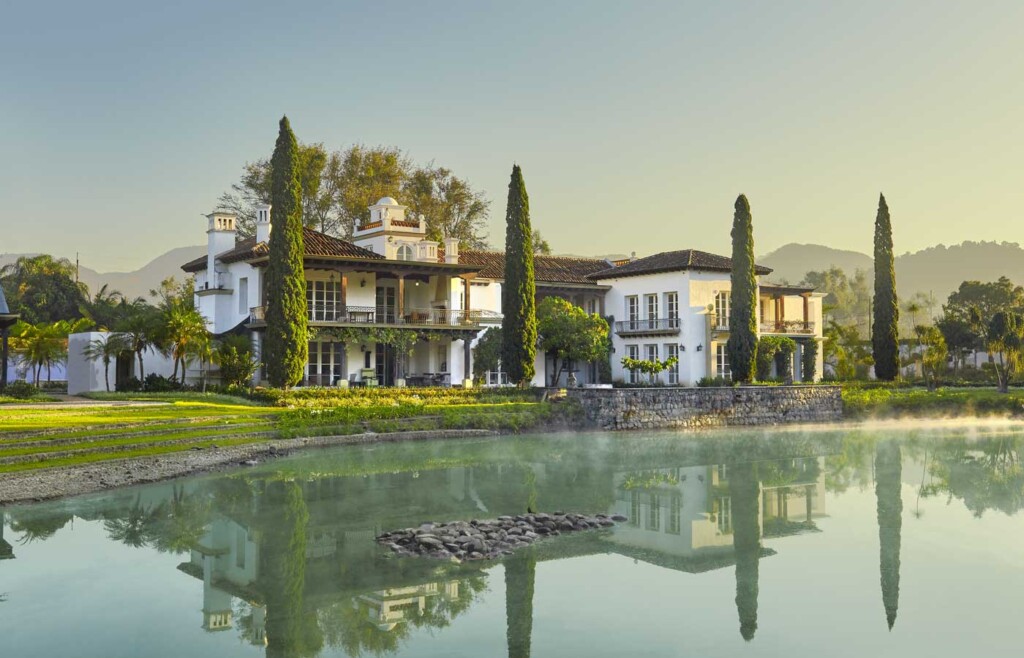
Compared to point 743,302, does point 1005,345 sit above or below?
below

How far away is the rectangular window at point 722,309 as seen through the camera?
43406mm

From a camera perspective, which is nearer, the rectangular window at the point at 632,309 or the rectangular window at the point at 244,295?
the rectangular window at the point at 244,295

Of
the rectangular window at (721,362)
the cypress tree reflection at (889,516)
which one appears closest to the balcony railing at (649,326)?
the rectangular window at (721,362)

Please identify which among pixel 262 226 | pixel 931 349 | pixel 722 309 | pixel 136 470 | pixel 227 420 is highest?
pixel 262 226

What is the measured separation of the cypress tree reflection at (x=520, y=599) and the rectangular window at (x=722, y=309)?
31398mm

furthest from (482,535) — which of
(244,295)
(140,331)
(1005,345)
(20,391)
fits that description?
(1005,345)

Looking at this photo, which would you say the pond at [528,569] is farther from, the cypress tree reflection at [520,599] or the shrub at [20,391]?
the shrub at [20,391]

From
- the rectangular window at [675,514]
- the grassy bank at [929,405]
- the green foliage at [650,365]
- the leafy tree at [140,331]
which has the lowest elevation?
the rectangular window at [675,514]

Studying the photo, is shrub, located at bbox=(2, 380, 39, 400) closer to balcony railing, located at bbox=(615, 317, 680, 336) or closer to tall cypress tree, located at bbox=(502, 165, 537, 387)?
tall cypress tree, located at bbox=(502, 165, 537, 387)

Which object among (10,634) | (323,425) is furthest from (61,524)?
(323,425)

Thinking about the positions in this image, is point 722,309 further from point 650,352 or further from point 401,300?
point 401,300

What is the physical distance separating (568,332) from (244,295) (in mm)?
13319

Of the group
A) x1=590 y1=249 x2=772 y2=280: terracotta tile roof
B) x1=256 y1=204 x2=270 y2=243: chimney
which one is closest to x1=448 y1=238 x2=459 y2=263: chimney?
x1=256 y1=204 x2=270 y2=243: chimney

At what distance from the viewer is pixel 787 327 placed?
154ft
